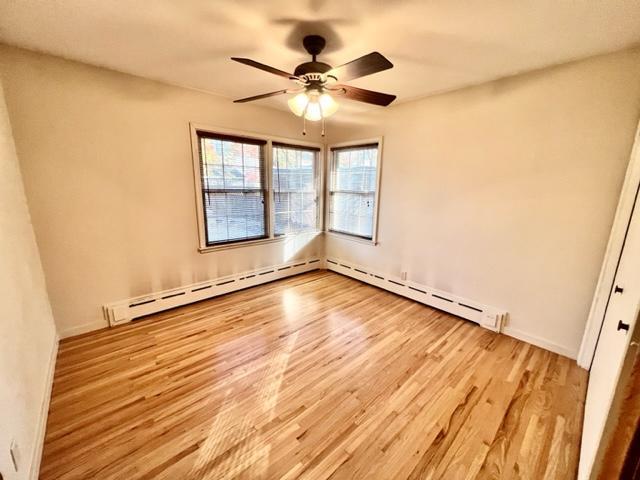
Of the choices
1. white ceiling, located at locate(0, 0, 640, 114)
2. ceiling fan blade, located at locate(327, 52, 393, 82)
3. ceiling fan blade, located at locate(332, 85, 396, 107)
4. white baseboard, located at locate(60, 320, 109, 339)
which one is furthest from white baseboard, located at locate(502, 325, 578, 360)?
white baseboard, located at locate(60, 320, 109, 339)

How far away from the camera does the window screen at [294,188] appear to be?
3.69 metres

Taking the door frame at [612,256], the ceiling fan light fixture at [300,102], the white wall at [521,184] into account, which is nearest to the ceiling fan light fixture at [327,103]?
the ceiling fan light fixture at [300,102]

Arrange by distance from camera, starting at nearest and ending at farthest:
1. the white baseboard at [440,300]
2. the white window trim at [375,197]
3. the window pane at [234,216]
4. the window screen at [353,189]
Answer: the white baseboard at [440,300]
the window pane at [234,216]
the white window trim at [375,197]
the window screen at [353,189]

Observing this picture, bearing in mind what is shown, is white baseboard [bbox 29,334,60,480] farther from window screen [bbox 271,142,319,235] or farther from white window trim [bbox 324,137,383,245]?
white window trim [bbox 324,137,383,245]

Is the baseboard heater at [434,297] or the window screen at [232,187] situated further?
the window screen at [232,187]

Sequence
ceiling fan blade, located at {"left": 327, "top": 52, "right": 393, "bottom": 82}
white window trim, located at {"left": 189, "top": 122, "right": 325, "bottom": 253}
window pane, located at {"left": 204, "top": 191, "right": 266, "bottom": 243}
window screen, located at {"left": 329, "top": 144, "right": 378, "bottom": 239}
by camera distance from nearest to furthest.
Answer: ceiling fan blade, located at {"left": 327, "top": 52, "right": 393, "bottom": 82} < white window trim, located at {"left": 189, "top": 122, "right": 325, "bottom": 253} < window pane, located at {"left": 204, "top": 191, "right": 266, "bottom": 243} < window screen, located at {"left": 329, "top": 144, "right": 378, "bottom": 239}

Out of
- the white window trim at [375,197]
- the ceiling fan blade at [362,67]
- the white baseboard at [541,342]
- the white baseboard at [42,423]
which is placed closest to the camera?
the white baseboard at [42,423]

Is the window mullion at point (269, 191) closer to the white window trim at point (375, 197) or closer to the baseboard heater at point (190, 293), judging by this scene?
the baseboard heater at point (190, 293)

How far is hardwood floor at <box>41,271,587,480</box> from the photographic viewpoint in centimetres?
139

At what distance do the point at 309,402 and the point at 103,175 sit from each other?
266 centimetres

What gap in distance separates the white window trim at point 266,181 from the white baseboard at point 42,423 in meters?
1.53

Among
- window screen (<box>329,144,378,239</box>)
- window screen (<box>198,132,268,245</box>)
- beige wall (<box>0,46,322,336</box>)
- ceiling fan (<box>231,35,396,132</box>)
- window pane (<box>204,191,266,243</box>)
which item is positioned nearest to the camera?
ceiling fan (<box>231,35,396,132</box>)

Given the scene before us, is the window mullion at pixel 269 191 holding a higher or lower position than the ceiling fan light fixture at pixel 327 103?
lower

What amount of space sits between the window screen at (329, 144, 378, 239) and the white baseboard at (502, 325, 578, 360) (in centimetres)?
193
